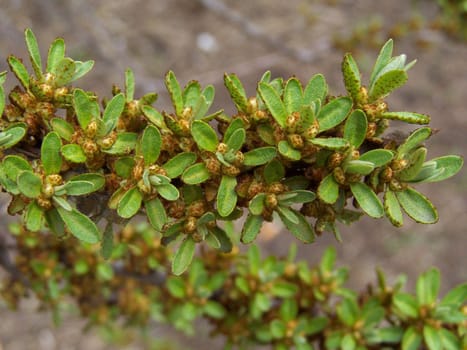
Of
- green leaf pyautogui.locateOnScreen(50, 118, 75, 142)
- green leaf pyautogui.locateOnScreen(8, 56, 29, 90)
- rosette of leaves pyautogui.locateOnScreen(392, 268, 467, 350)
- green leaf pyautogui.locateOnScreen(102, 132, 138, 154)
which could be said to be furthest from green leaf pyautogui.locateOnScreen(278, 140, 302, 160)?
rosette of leaves pyautogui.locateOnScreen(392, 268, 467, 350)

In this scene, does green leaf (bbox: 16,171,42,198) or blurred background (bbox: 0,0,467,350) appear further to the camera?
blurred background (bbox: 0,0,467,350)

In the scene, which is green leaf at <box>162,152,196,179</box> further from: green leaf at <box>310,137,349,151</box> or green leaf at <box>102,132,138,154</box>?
green leaf at <box>310,137,349,151</box>

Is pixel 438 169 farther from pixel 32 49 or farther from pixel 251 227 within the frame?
pixel 32 49

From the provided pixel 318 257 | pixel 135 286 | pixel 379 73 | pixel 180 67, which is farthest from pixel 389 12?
pixel 379 73

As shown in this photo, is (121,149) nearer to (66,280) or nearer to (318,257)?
(66,280)

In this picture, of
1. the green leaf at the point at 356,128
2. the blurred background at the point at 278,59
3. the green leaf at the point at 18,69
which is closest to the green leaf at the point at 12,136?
the green leaf at the point at 18,69
